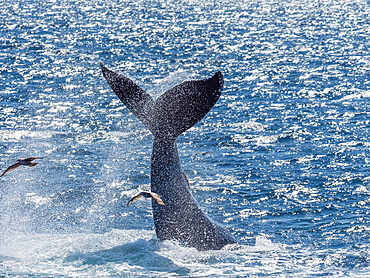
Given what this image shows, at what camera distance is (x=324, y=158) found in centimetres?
2686

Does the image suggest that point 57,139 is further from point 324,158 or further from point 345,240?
point 345,240

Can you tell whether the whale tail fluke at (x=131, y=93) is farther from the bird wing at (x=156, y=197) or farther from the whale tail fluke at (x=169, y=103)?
the bird wing at (x=156, y=197)

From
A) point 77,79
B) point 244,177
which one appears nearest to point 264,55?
point 77,79

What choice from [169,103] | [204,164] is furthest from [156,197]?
[204,164]

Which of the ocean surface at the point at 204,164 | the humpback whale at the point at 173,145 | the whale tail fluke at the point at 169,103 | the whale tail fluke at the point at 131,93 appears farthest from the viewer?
the ocean surface at the point at 204,164

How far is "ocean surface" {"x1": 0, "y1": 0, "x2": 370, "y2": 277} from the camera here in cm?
1669

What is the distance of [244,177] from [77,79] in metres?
25.7

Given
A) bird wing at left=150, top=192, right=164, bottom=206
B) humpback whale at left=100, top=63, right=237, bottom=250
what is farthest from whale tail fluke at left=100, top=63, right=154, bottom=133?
bird wing at left=150, top=192, right=164, bottom=206

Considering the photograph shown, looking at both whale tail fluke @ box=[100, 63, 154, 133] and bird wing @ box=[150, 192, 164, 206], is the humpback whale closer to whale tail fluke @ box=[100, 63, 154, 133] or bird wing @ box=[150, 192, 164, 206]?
whale tail fluke @ box=[100, 63, 154, 133]

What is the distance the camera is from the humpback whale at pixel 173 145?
14.8 metres

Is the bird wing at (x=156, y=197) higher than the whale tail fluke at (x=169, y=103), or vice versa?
the whale tail fluke at (x=169, y=103)

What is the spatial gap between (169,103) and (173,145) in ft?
3.65

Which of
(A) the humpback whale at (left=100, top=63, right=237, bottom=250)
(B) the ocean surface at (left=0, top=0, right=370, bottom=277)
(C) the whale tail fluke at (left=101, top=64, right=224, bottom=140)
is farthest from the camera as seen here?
(B) the ocean surface at (left=0, top=0, right=370, bottom=277)

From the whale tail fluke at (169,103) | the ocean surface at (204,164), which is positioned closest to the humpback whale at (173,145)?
the whale tail fluke at (169,103)
